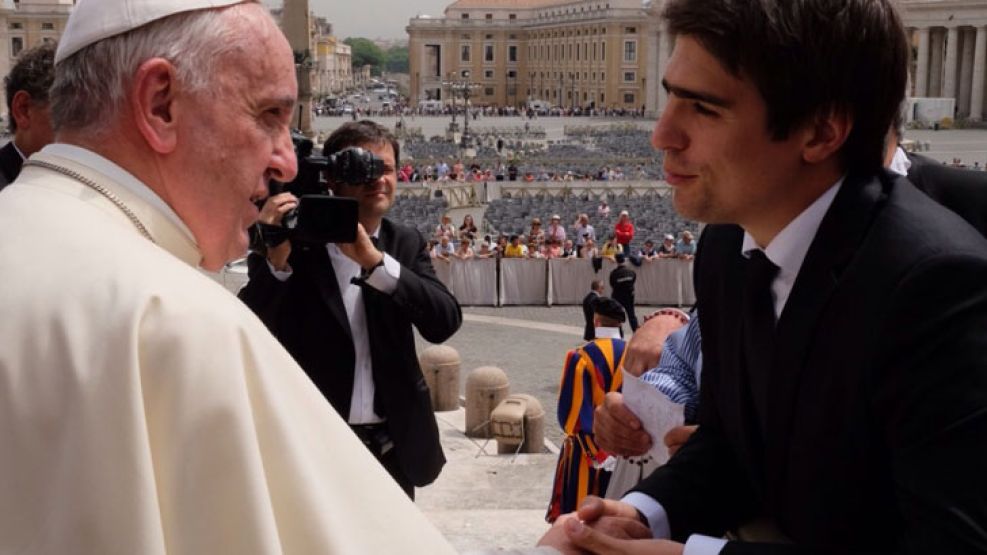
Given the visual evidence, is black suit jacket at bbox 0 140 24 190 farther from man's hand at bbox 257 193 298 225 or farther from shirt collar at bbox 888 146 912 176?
shirt collar at bbox 888 146 912 176

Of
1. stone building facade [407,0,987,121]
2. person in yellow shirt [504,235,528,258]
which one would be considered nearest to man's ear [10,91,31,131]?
person in yellow shirt [504,235,528,258]

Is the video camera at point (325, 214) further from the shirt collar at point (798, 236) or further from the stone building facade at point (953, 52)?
the stone building facade at point (953, 52)

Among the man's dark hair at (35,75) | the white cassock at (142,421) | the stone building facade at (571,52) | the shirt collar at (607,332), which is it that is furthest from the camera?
the stone building facade at (571,52)

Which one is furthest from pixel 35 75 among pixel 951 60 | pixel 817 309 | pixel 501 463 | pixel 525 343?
pixel 951 60

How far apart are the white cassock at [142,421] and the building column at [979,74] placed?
65.6 meters

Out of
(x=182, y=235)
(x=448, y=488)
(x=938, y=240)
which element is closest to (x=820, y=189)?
(x=938, y=240)

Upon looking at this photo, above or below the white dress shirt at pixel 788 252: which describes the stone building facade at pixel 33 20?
above

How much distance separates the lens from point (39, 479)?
3.85ft

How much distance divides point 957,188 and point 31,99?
9.15 feet

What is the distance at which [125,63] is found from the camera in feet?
4.78

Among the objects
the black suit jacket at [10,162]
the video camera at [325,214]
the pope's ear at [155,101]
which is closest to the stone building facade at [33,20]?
the black suit jacket at [10,162]

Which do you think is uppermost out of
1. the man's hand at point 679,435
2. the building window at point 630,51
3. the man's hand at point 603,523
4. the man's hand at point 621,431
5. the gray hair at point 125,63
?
the building window at point 630,51

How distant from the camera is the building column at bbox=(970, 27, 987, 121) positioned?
200ft

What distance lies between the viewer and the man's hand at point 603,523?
70.2 inches
